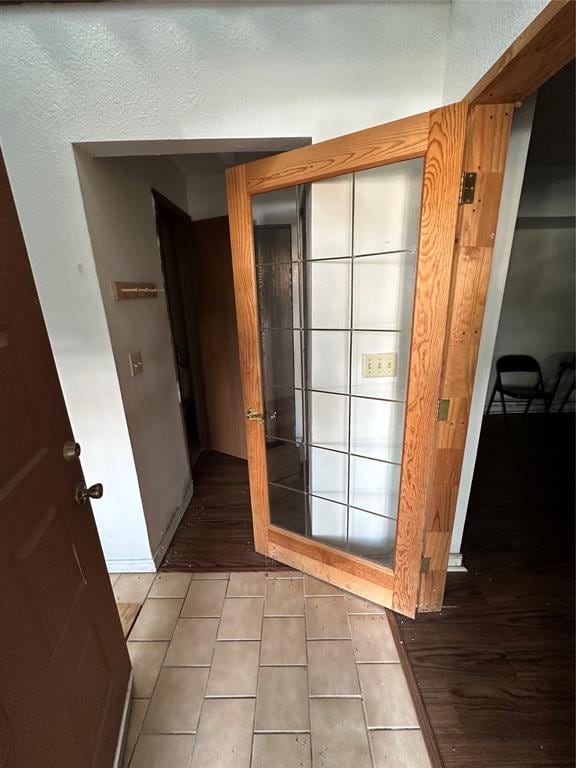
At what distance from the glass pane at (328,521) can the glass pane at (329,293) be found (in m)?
0.94

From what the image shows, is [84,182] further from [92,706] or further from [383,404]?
[92,706]

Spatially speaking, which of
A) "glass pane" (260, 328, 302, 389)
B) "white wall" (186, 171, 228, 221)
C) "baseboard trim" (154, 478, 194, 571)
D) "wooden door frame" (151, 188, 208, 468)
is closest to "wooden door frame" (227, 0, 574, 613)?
"glass pane" (260, 328, 302, 389)

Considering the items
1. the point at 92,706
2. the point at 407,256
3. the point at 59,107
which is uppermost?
the point at 59,107

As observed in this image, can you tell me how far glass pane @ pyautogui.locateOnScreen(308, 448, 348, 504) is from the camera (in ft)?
5.20

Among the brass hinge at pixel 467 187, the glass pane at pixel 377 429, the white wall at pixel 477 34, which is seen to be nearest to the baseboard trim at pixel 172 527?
the glass pane at pixel 377 429

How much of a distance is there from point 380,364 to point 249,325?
615mm

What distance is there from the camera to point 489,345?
134cm

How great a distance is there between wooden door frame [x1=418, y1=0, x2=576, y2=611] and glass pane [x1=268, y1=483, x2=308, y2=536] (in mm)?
643

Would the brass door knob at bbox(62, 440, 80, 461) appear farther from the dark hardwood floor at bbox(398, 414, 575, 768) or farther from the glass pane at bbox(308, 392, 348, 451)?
the dark hardwood floor at bbox(398, 414, 575, 768)

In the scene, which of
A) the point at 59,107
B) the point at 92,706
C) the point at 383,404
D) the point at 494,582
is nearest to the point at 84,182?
the point at 59,107

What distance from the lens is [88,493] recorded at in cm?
94

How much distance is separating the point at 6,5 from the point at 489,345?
2.17 m

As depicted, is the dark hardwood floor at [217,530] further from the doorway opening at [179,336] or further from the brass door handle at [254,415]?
the brass door handle at [254,415]

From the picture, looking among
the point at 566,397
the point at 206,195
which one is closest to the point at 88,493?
the point at 206,195
